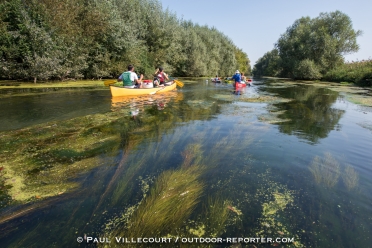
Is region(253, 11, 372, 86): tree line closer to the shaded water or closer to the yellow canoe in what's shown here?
the yellow canoe

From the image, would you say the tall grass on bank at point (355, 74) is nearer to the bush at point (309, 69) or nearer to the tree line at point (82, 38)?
the bush at point (309, 69)

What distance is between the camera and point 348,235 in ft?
8.08

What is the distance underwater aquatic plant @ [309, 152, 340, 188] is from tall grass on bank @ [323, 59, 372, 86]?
28105mm

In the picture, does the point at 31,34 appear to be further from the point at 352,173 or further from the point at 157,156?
the point at 352,173

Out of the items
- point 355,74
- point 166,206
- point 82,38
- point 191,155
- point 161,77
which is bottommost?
point 166,206

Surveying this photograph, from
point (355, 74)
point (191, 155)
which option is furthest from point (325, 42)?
point (191, 155)

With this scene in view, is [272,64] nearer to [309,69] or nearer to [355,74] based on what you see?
[309,69]

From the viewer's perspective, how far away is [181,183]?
135 inches

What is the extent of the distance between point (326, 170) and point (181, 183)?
9.32 ft

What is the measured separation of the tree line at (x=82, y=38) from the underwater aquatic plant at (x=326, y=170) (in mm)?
19624

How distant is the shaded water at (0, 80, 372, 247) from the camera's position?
8.11 feet

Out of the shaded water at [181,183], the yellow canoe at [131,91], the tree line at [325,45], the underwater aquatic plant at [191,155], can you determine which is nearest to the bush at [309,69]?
the tree line at [325,45]

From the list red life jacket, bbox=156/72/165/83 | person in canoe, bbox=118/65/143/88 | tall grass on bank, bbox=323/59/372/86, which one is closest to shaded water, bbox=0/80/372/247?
person in canoe, bbox=118/65/143/88

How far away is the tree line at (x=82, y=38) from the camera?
16.8 m
